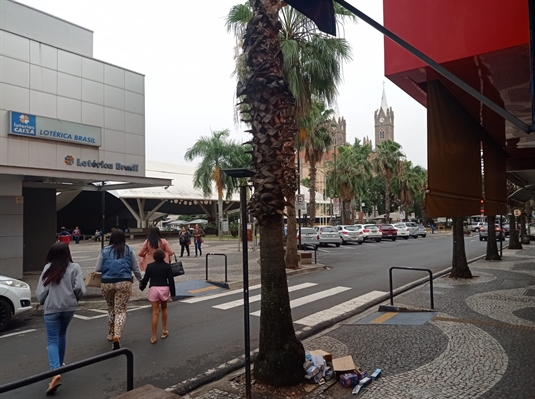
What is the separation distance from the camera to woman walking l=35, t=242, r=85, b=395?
5.38 meters

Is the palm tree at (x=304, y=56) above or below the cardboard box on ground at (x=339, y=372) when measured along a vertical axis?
above

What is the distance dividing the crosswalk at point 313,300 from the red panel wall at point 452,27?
17.6ft

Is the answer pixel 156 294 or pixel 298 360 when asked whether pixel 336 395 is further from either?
pixel 156 294

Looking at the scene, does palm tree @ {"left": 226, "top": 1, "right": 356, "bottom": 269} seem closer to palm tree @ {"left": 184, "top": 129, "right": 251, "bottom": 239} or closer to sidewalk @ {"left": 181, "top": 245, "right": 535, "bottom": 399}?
sidewalk @ {"left": 181, "top": 245, "right": 535, "bottom": 399}

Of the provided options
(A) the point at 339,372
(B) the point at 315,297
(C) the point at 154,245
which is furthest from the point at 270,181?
(B) the point at 315,297

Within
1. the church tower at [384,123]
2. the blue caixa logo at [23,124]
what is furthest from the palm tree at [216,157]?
the church tower at [384,123]

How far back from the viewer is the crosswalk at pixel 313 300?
8984 mm

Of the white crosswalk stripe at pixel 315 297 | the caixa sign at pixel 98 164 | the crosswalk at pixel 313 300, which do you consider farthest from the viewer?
the caixa sign at pixel 98 164

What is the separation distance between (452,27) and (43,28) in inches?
634

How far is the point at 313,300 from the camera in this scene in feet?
35.7

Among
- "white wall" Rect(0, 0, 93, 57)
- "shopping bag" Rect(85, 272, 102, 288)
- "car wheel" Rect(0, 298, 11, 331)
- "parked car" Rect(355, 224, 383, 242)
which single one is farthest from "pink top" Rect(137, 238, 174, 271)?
"parked car" Rect(355, 224, 383, 242)

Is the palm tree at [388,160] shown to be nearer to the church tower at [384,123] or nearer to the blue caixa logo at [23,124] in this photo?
the blue caixa logo at [23,124]

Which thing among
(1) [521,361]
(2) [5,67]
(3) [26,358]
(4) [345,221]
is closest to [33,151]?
(2) [5,67]

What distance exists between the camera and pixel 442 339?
7004 mm
